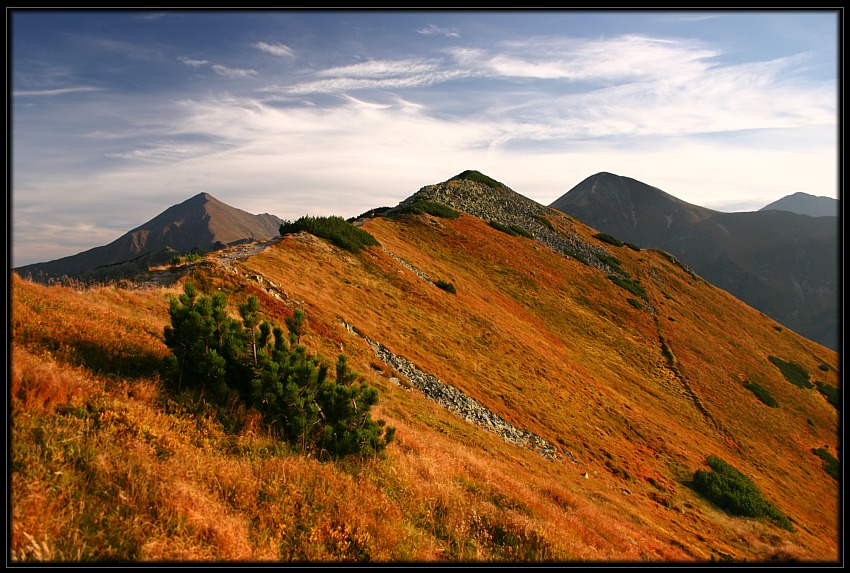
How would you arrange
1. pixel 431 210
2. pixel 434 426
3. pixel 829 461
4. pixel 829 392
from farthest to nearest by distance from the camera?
pixel 431 210 → pixel 829 392 → pixel 829 461 → pixel 434 426

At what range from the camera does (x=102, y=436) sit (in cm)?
564

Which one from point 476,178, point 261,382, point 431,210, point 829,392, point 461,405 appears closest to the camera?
point 261,382

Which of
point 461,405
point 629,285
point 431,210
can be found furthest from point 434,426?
point 629,285

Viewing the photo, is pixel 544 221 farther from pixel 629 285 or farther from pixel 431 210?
pixel 431 210

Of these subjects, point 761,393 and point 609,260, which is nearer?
point 761,393

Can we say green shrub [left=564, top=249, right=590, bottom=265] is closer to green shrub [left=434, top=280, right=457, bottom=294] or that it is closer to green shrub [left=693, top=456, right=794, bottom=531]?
green shrub [left=434, top=280, right=457, bottom=294]

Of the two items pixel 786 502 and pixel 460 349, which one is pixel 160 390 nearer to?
pixel 460 349

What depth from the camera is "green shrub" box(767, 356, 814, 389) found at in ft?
155

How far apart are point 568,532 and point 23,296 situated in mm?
12923

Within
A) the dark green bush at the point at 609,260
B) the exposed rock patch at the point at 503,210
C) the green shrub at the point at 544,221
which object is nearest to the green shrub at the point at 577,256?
the exposed rock patch at the point at 503,210

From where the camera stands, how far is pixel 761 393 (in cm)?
3997

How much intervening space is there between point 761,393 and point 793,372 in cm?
1478

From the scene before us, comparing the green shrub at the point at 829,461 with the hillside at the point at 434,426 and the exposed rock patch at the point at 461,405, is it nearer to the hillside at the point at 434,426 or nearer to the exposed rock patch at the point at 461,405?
the hillside at the point at 434,426

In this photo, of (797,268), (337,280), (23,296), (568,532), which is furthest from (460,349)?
(797,268)
